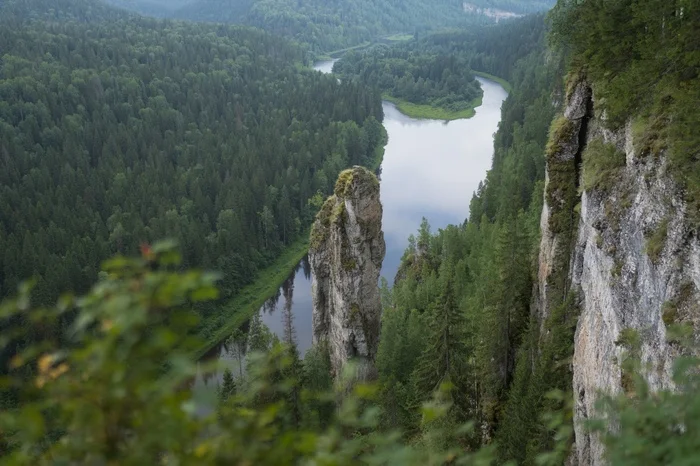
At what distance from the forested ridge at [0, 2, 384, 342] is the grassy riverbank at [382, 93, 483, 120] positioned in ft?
45.4

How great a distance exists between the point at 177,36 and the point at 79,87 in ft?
165

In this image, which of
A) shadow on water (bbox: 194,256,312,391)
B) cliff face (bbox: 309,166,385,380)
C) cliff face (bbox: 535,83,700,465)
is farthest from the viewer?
shadow on water (bbox: 194,256,312,391)

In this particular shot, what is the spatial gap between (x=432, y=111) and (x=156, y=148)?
68738mm

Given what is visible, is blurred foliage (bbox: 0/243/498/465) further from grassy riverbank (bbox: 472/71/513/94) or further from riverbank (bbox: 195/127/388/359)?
grassy riverbank (bbox: 472/71/513/94)

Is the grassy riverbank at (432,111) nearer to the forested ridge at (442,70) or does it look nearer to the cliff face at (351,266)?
the forested ridge at (442,70)

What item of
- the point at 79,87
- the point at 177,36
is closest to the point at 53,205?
the point at 79,87

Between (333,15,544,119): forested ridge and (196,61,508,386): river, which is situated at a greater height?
(333,15,544,119): forested ridge

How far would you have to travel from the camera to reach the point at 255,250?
6681 centimetres

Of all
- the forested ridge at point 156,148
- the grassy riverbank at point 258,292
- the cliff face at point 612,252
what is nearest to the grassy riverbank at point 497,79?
the forested ridge at point 156,148

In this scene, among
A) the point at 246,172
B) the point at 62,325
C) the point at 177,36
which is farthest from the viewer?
the point at 177,36

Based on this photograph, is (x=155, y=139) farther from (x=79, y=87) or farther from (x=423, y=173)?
(x=423, y=173)

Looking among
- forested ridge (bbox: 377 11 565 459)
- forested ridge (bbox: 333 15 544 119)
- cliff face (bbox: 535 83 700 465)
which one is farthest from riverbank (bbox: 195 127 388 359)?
forested ridge (bbox: 333 15 544 119)

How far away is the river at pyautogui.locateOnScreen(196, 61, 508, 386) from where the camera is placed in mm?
60906

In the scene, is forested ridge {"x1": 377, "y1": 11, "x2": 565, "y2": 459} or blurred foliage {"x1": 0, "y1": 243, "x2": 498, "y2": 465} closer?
blurred foliage {"x1": 0, "y1": 243, "x2": 498, "y2": 465}
